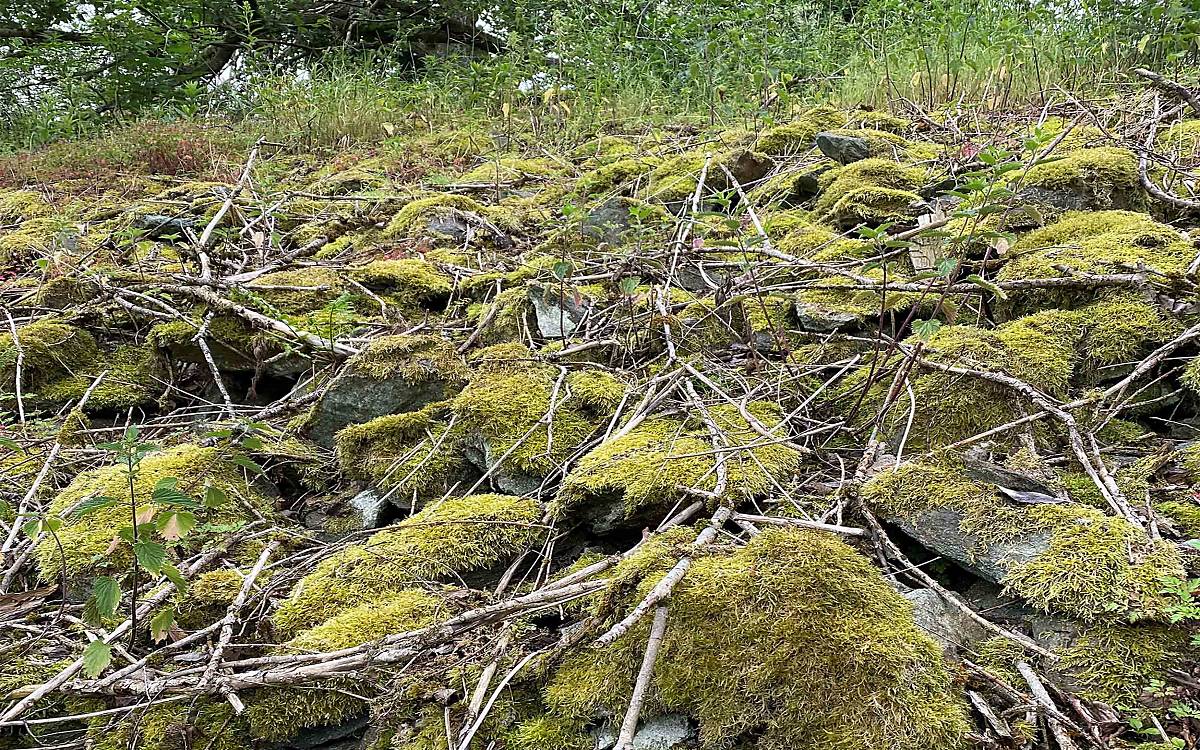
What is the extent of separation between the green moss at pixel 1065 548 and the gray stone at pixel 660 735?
2.44ft

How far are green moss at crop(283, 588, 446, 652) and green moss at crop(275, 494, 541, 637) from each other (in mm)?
53

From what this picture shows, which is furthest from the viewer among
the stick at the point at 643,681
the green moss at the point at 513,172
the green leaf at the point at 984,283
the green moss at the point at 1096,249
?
the green moss at the point at 513,172

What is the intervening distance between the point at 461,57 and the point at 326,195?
16.4ft

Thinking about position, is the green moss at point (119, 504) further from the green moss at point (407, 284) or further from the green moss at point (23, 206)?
the green moss at point (23, 206)

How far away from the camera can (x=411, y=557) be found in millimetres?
1976

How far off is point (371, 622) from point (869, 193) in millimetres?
2945

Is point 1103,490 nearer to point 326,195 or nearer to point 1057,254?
point 1057,254

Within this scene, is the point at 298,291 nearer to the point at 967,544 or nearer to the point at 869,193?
the point at 869,193

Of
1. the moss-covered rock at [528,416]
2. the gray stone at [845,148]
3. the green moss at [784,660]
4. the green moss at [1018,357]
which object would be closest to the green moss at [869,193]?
the gray stone at [845,148]

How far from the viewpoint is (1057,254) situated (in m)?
2.74

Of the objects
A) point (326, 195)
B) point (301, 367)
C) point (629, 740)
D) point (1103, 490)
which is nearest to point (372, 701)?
point (629, 740)

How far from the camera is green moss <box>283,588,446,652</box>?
5.53 ft

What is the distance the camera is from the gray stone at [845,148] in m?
4.15

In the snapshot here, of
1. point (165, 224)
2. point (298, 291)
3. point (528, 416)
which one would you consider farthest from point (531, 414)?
point (165, 224)
